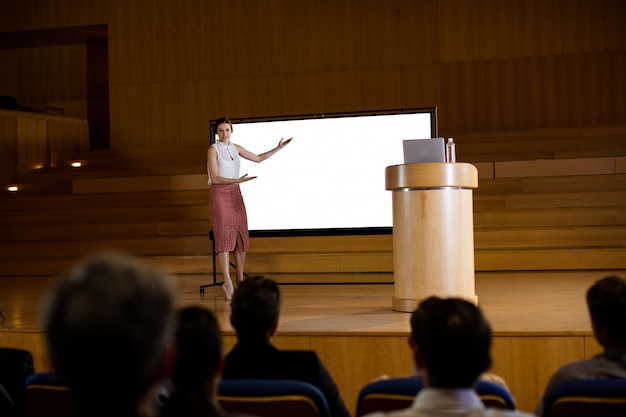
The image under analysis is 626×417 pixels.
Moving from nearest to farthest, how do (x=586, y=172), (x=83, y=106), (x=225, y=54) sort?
1. (x=586, y=172)
2. (x=225, y=54)
3. (x=83, y=106)

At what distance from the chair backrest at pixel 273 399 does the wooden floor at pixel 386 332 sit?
172 centimetres

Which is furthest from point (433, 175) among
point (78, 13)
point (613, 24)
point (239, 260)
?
point (78, 13)

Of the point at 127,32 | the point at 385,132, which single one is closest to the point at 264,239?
the point at 385,132

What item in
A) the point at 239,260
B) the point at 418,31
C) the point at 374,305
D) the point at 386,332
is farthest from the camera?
the point at 418,31

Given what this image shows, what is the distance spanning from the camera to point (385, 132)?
6262 millimetres

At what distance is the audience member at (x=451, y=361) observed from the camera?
56.0 inches

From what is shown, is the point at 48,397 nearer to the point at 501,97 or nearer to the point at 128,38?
the point at 501,97

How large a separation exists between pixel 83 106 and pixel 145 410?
1277cm

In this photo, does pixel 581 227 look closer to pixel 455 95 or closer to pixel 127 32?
pixel 455 95

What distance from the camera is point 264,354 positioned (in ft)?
Answer: 7.29

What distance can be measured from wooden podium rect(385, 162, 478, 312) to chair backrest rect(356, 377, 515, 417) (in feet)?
7.97

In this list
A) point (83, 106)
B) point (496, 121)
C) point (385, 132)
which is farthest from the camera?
point (83, 106)

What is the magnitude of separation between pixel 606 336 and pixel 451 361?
2.55 ft

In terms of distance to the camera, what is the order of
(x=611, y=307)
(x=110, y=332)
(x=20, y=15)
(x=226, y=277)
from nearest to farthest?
(x=110, y=332) → (x=611, y=307) → (x=226, y=277) → (x=20, y=15)
